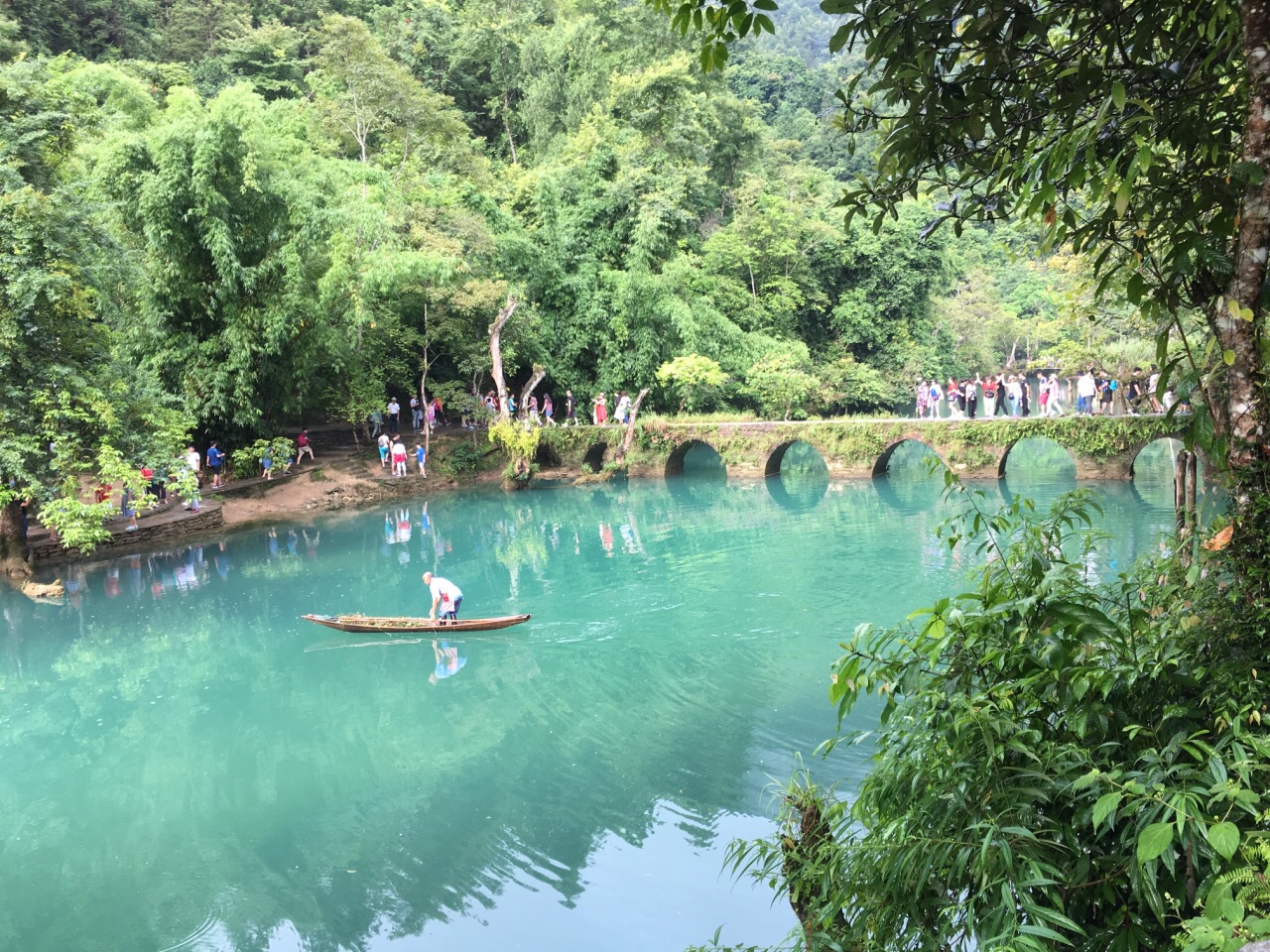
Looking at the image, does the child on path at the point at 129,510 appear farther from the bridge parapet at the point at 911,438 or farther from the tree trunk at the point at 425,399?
the bridge parapet at the point at 911,438

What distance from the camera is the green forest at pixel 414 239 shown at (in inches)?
603

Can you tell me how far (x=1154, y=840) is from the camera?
204 centimetres

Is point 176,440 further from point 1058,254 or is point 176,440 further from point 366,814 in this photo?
point 1058,254

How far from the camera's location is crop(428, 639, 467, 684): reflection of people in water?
36.1ft

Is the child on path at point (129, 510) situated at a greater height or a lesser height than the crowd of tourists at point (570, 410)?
lesser

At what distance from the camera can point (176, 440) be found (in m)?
17.0

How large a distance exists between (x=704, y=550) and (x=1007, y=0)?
14.1 m

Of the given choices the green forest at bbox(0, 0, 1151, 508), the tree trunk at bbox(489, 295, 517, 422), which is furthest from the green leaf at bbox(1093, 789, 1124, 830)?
the tree trunk at bbox(489, 295, 517, 422)

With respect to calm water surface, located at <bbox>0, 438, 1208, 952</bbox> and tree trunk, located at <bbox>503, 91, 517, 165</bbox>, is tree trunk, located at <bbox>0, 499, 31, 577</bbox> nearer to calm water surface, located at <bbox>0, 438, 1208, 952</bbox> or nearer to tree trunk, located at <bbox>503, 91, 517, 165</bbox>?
calm water surface, located at <bbox>0, 438, 1208, 952</bbox>

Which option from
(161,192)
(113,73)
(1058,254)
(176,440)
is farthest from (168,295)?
(1058,254)

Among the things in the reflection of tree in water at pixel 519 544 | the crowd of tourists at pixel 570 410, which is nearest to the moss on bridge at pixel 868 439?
the crowd of tourists at pixel 570 410

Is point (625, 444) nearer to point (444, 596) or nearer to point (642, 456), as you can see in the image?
point (642, 456)

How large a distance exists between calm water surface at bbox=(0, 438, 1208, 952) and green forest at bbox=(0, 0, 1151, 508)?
4510 mm

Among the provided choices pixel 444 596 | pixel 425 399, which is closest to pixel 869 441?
pixel 425 399
